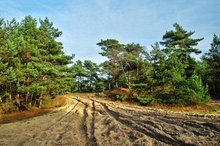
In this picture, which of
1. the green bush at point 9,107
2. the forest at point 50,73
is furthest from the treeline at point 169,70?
the green bush at point 9,107

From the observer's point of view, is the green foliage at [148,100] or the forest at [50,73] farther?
the green foliage at [148,100]

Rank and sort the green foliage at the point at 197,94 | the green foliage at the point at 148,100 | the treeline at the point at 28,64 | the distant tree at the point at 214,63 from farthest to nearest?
the distant tree at the point at 214,63
the green foliage at the point at 148,100
the green foliage at the point at 197,94
the treeline at the point at 28,64

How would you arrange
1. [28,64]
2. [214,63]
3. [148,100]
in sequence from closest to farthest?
[28,64] → [148,100] → [214,63]

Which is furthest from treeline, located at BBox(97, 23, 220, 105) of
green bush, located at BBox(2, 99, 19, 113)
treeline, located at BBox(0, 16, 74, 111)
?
green bush, located at BBox(2, 99, 19, 113)

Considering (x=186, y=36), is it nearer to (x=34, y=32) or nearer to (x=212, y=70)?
(x=212, y=70)

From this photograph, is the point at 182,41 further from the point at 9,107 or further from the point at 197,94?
the point at 9,107

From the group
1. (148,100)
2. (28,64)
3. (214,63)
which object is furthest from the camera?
(214,63)

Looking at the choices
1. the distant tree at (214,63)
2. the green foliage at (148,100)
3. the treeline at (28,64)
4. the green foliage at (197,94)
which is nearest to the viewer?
the treeline at (28,64)

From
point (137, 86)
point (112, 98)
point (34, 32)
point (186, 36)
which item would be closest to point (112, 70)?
point (112, 98)

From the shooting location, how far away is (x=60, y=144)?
9102 mm

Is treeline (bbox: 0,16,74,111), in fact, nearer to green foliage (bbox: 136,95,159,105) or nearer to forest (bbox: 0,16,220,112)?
forest (bbox: 0,16,220,112)

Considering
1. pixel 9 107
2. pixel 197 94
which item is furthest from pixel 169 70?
pixel 9 107

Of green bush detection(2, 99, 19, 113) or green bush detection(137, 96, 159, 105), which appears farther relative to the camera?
green bush detection(137, 96, 159, 105)

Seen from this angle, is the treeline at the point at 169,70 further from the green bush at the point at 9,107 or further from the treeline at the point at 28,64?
the green bush at the point at 9,107
